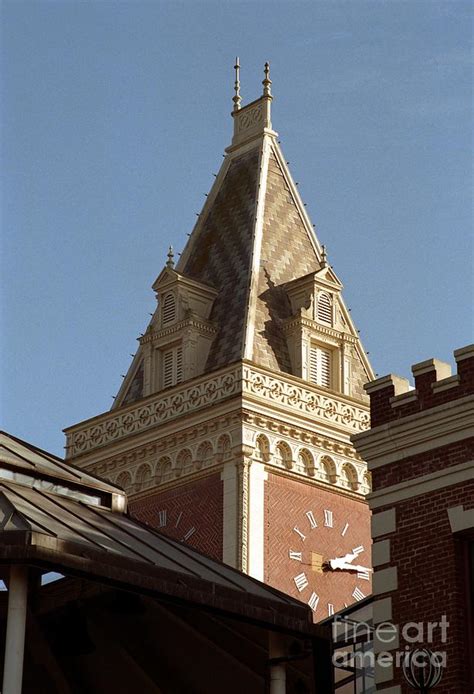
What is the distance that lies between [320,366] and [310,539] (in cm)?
668

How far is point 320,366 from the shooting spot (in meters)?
49.2

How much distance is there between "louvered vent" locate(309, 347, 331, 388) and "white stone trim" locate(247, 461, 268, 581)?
5087mm

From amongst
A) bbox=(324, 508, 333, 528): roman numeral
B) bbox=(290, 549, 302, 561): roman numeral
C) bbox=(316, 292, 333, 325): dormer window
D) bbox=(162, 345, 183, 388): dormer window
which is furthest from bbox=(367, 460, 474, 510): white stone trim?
bbox=(316, 292, 333, 325): dormer window

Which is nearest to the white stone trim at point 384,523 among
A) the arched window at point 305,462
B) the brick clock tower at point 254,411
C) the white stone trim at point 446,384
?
the white stone trim at point 446,384

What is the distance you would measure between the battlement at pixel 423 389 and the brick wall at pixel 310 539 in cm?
2060

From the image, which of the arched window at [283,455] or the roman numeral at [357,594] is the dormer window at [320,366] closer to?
the arched window at [283,455]

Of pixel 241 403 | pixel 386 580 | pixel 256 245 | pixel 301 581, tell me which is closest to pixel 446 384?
pixel 386 580

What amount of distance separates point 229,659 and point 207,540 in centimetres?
2101

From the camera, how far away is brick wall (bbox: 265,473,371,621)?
43.5m

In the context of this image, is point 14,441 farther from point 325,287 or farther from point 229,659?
point 325,287

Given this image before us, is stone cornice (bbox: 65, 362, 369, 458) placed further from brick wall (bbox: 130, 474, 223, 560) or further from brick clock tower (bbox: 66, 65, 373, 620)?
brick wall (bbox: 130, 474, 223, 560)

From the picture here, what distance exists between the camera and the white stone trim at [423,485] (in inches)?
842

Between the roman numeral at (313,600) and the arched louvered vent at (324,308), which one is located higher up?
the arched louvered vent at (324,308)

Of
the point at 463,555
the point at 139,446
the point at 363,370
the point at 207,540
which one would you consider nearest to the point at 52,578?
the point at 463,555
